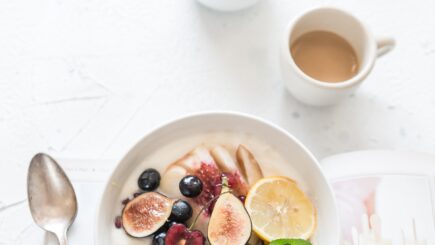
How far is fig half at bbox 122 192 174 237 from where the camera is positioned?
3.19 feet

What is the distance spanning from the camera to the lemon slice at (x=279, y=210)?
0.98 metres

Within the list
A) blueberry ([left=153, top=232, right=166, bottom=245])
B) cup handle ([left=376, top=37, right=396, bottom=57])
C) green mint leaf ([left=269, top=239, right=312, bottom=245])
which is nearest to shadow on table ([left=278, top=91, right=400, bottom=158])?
cup handle ([left=376, top=37, right=396, bottom=57])

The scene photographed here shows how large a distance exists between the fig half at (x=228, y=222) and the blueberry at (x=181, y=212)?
0.15ft

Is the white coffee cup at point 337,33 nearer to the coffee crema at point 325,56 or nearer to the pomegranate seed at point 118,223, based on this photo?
the coffee crema at point 325,56

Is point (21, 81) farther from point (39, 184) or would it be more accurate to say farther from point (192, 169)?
point (192, 169)

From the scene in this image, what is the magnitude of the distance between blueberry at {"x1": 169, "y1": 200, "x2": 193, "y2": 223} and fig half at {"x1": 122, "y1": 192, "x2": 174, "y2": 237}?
0.01m

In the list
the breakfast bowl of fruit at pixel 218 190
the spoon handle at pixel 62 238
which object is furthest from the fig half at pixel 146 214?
the spoon handle at pixel 62 238

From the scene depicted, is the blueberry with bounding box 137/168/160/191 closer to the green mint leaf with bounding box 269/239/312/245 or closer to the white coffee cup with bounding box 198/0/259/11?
the green mint leaf with bounding box 269/239/312/245

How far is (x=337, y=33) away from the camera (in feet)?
3.80

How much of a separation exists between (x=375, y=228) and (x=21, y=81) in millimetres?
805

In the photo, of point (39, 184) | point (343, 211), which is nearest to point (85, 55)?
point (39, 184)

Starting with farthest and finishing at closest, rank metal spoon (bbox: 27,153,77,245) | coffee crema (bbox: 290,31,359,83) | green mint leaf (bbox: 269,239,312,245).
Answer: coffee crema (bbox: 290,31,359,83) → metal spoon (bbox: 27,153,77,245) → green mint leaf (bbox: 269,239,312,245)

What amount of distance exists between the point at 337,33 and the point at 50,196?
2.24 feet

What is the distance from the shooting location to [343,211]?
108cm
